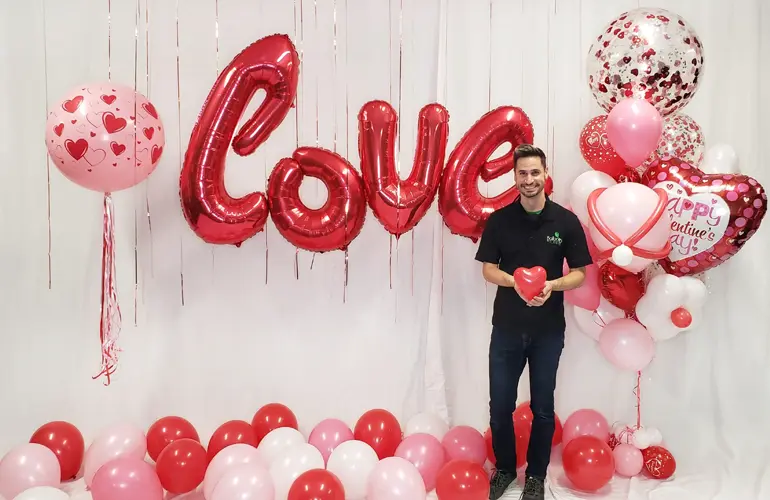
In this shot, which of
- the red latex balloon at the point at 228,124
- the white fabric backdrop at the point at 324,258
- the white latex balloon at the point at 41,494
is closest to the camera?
the white latex balloon at the point at 41,494

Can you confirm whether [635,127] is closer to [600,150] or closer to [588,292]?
[600,150]

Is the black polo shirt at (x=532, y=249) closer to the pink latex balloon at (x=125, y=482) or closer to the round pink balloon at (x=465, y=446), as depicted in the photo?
the round pink balloon at (x=465, y=446)

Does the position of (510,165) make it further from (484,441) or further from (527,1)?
(484,441)

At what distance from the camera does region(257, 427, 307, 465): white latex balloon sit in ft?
8.59

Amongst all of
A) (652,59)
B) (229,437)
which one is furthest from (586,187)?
(229,437)

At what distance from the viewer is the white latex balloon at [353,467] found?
2.47 m

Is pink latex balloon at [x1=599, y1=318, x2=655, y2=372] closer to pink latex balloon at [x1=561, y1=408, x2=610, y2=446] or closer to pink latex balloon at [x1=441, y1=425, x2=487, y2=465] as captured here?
pink latex balloon at [x1=561, y1=408, x2=610, y2=446]

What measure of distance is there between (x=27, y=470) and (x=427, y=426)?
1.55 metres

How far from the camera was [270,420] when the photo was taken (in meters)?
2.88

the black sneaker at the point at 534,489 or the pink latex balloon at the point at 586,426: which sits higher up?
the pink latex balloon at the point at 586,426

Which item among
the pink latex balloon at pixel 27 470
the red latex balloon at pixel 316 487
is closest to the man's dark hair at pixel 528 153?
the red latex balloon at pixel 316 487

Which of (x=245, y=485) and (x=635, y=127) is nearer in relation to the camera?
(x=245, y=485)

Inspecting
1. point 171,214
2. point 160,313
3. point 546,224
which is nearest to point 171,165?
point 171,214

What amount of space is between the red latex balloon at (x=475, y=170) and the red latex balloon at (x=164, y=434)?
142cm
